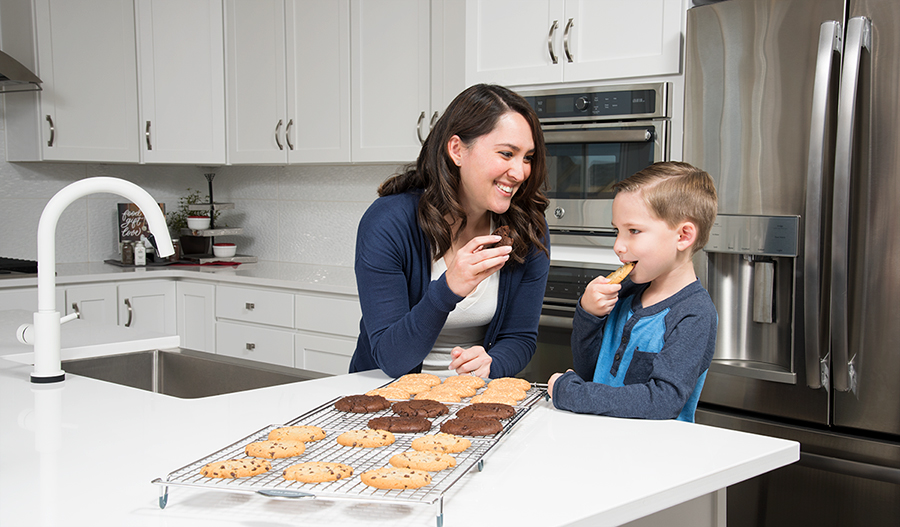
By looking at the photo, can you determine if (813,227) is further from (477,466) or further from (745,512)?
(477,466)

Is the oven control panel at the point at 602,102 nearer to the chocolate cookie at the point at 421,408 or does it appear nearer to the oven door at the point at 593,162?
the oven door at the point at 593,162

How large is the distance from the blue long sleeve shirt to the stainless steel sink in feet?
2.02

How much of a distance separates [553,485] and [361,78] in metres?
2.74

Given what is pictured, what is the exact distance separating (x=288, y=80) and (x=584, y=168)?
1781mm

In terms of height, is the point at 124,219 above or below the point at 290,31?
below

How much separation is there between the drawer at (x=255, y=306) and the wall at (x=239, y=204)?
627 millimetres

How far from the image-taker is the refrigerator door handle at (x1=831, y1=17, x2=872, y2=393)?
1.79 m

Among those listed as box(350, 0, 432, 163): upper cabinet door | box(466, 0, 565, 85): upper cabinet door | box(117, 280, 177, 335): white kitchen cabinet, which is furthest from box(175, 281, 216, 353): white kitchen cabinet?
box(466, 0, 565, 85): upper cabinet door

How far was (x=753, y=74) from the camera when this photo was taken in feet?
6.55

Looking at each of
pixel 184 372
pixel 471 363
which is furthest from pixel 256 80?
pixel 471 363

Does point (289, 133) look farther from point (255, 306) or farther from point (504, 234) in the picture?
point (504, 234)

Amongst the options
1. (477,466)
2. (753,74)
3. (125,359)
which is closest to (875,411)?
(753,74)

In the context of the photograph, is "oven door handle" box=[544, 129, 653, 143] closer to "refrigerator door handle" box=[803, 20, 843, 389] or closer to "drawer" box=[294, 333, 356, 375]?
"refrigerator door handle" box=[803, 20, 843, 389]

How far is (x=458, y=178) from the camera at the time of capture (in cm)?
168
